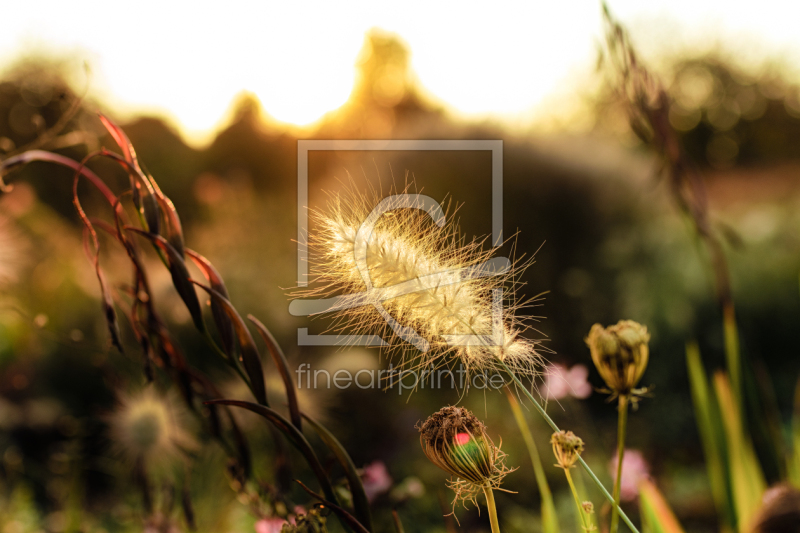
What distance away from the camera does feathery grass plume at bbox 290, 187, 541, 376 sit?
Answer: 0.35 m

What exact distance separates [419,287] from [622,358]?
14 centimetres

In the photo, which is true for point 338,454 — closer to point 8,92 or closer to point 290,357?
point 290,357

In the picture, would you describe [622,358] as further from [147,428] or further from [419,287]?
[147,428]

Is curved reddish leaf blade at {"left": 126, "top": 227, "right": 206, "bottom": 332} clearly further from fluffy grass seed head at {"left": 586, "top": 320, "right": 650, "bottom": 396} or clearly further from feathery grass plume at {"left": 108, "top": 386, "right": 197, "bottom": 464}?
feathery grass plume at {"left": 108, "top": 386, "right": 197, "bottom": 464}

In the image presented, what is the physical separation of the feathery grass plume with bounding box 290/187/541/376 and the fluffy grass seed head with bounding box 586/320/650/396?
0.22ft

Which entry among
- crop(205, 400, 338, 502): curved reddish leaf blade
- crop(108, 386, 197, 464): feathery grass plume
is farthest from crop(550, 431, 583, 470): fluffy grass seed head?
crop(108, 386, 197, 464): feathery grass plume

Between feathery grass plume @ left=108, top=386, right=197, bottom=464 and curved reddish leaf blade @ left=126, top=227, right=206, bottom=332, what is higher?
curved reddish leaf blade @ left=126, top=227, right=206, bottom=332

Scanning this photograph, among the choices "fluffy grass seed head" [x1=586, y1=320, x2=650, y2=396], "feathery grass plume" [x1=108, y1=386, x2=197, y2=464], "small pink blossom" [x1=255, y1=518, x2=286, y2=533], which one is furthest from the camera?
"feathery grass plume" [x1=108, y1=386, x2=197, y2=464]

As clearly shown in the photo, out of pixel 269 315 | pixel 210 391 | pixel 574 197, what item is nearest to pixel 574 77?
pixel 574 197

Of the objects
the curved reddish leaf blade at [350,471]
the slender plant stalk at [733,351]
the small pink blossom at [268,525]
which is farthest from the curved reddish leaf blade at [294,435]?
the slender plant stalk at [733,351]

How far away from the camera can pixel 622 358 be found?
0.27 meters

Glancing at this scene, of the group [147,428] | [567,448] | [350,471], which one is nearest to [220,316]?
[350,471]

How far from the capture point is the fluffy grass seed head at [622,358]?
0.88 feet

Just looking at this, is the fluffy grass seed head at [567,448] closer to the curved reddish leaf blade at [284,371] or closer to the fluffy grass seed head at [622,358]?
the fluffy grass seed head at [622,358]
